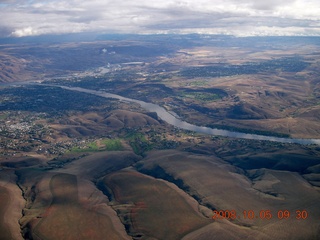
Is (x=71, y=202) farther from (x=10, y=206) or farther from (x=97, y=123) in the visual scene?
(x=97, y=123)

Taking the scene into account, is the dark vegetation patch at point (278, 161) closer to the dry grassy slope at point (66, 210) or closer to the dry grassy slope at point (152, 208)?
the dry grassy slope at point (152, 208)

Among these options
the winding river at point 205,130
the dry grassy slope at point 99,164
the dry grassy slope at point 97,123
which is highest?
the dry grassy slope at point 97,123

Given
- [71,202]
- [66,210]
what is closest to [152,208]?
[66,210]

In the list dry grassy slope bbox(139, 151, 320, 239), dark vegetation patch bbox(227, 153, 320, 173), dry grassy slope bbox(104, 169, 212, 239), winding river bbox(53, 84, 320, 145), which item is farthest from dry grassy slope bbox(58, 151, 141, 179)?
winding river bbox(53, 84, 320, 145)

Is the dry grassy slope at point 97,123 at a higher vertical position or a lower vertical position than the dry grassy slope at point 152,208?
higher

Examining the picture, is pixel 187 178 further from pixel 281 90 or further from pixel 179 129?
pixel 281 90

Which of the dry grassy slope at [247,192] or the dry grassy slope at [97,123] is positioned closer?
the dry grassy slope at [247,192]

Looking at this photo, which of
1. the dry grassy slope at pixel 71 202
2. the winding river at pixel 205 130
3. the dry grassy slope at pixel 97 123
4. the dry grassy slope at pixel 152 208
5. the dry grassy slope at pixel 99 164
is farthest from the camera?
the dry grassy slope at pixel 97 123

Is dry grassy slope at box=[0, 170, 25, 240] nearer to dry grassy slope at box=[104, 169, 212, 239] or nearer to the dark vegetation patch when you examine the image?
dry grassy slope at box=[104, 169, 212, 239]

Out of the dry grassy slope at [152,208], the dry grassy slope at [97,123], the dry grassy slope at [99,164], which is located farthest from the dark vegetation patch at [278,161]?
the dry grassy slope at [97,123]
